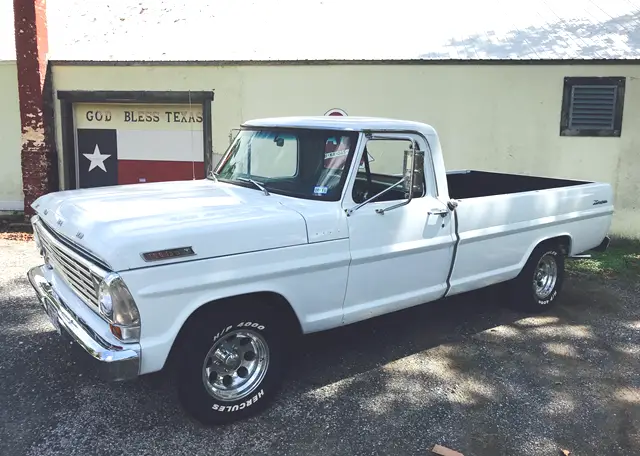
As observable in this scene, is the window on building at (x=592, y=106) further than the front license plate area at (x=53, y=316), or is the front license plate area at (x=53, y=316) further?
the window on building at (x=592, y=106)

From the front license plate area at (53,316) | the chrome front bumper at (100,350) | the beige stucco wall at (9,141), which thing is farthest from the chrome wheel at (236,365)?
the beige stucco wall at (9,141)

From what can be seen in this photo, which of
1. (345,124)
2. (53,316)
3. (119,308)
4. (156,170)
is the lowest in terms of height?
(53,316)

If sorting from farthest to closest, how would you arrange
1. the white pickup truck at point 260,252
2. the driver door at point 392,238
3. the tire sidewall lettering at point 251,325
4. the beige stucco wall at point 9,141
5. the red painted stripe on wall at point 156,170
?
the red painted stripe on wall at point 156,170
the beige stucco wall at point 9,141
the driver door at point 392,238
the tire sidewall lettering at point 251,325
the white pickup truck at point 260,252

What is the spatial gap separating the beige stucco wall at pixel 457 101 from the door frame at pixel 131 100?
0.10 metres

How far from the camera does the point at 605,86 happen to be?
28.0 ft

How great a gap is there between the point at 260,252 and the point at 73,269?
46.4 inches

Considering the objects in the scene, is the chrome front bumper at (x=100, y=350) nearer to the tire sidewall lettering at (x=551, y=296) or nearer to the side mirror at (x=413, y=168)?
the side mirror at (x=413, y=168)

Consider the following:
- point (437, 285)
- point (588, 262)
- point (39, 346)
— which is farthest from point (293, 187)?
point (588, 262)

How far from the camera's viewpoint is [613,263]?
7.67 metres

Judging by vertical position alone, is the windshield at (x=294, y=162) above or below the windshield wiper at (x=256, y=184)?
above

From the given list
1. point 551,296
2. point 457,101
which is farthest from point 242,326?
point 457,101

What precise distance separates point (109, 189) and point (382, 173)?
7.08 feet

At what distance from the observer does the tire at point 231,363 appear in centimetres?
335

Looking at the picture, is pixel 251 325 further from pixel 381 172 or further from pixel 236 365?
pixel 381 172
